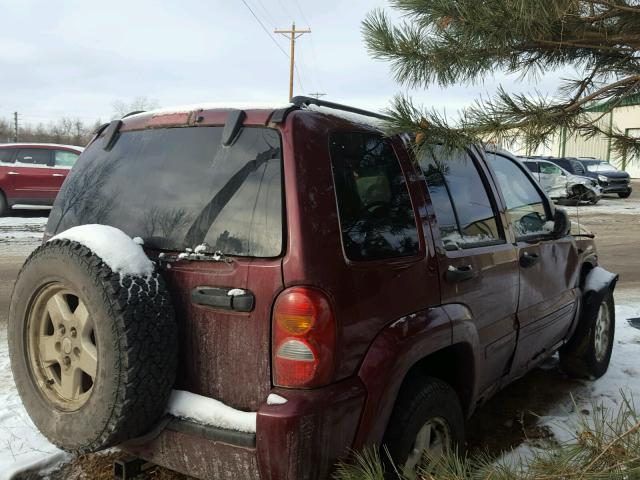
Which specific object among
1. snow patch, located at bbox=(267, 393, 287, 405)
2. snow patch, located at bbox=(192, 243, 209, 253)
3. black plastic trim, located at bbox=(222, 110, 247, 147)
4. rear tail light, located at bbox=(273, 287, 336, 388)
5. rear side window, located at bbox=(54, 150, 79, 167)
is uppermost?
rear side window, located at bbox=(54, 150, 79, 167)

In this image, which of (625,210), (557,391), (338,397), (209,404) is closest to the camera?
(338,397)

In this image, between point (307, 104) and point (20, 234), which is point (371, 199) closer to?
point (307, 104)

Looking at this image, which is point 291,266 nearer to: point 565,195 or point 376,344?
point 376,344

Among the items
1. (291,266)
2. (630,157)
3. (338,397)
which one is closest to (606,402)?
(630,157)

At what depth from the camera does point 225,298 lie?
224 cm

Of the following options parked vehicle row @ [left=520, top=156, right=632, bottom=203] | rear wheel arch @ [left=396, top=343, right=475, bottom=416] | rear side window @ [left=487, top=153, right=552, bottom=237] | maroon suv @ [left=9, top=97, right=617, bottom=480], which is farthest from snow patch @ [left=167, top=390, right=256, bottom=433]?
parked vehicle row @ [left=520, top=156, right=632, bottom=203]

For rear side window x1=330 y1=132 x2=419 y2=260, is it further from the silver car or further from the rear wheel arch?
the silver car

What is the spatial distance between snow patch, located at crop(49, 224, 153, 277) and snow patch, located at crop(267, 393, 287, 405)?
685 millimetres

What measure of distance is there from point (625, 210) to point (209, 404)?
69.2ft

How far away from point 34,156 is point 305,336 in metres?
14.4

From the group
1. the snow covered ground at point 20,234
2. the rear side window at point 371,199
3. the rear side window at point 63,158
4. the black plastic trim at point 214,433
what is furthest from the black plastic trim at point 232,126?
the rear side window at point 63,158

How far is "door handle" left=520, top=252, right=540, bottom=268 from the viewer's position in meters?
3.46

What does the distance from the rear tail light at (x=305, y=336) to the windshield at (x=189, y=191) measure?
218 mm

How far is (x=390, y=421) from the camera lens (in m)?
2.43
